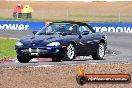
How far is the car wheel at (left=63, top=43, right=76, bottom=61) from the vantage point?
17578 millimetres

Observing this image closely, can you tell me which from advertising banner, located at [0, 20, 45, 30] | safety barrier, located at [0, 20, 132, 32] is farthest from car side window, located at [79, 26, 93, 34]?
advertising banner, located at [0, 20, 45, 30]

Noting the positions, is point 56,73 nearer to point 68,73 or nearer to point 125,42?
point 68,73

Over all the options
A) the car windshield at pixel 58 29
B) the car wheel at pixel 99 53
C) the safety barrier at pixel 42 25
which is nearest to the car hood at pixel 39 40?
the car windshield at pixel 58 29

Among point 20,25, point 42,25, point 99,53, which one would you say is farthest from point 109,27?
point 99,53

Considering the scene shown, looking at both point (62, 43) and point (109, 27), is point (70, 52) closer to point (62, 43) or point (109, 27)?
point (62, 43)

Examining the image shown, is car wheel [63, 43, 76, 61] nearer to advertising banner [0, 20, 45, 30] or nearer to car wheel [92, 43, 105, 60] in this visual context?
car wheel [92, 43, 105, 60]

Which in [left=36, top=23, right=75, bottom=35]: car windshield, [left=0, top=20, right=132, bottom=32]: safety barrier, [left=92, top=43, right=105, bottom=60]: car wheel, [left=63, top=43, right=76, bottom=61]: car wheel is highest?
[left=36, top=23, right=75, bottom=35]: car windshield

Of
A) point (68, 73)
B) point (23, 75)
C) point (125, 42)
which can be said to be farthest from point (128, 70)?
point (125, 42)

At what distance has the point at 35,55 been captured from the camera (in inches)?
680

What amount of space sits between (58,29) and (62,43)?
108 centimetres

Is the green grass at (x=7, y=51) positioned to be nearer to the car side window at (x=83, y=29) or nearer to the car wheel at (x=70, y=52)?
the car side window at (x=83, y=29)

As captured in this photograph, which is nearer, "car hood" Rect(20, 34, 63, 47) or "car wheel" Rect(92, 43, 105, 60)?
"car hood" Rect(20, 34, 63, 47)

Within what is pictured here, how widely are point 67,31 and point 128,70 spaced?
419 cm

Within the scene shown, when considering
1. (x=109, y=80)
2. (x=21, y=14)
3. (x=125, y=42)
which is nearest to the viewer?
(x=109, y=80)
